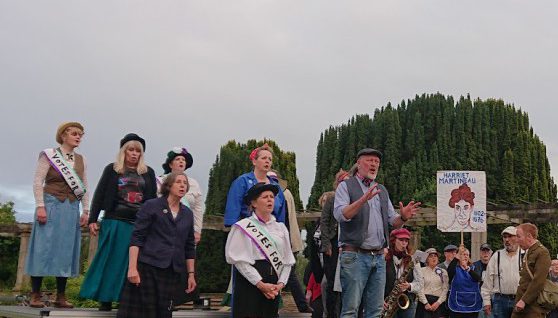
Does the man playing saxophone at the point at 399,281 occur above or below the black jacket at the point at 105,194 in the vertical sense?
below

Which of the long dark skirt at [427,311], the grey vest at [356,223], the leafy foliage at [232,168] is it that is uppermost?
the leafy foliage at [232,168]

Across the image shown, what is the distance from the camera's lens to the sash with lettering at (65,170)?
6.55m

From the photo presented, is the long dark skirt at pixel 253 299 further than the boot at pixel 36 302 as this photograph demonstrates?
No

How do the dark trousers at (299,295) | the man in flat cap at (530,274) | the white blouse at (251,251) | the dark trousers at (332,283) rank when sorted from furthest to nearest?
the man in flat cap at (530,274)
the dark trousers at (332,283)
the dark trousers at (299,295)
the white blouse at (251,251)

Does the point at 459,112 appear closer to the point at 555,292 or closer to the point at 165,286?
the point at 555,292

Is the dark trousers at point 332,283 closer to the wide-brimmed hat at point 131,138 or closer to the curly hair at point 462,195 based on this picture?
the wide-brimmed hat at point 131,138

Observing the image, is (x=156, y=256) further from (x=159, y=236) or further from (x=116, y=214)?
(x=116, y=214)

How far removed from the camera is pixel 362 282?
19.7 feet

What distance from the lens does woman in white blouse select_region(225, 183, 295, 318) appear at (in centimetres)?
542

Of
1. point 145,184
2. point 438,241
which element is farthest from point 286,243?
point 438,241

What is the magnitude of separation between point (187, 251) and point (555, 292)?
434 cm

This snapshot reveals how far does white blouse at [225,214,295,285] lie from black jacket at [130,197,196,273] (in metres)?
0.49

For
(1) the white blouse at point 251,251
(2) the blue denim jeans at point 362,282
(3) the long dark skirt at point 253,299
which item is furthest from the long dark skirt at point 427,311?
(3) the long dark skirt at point 253,299

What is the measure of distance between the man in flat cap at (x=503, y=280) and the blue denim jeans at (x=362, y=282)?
316 cm
